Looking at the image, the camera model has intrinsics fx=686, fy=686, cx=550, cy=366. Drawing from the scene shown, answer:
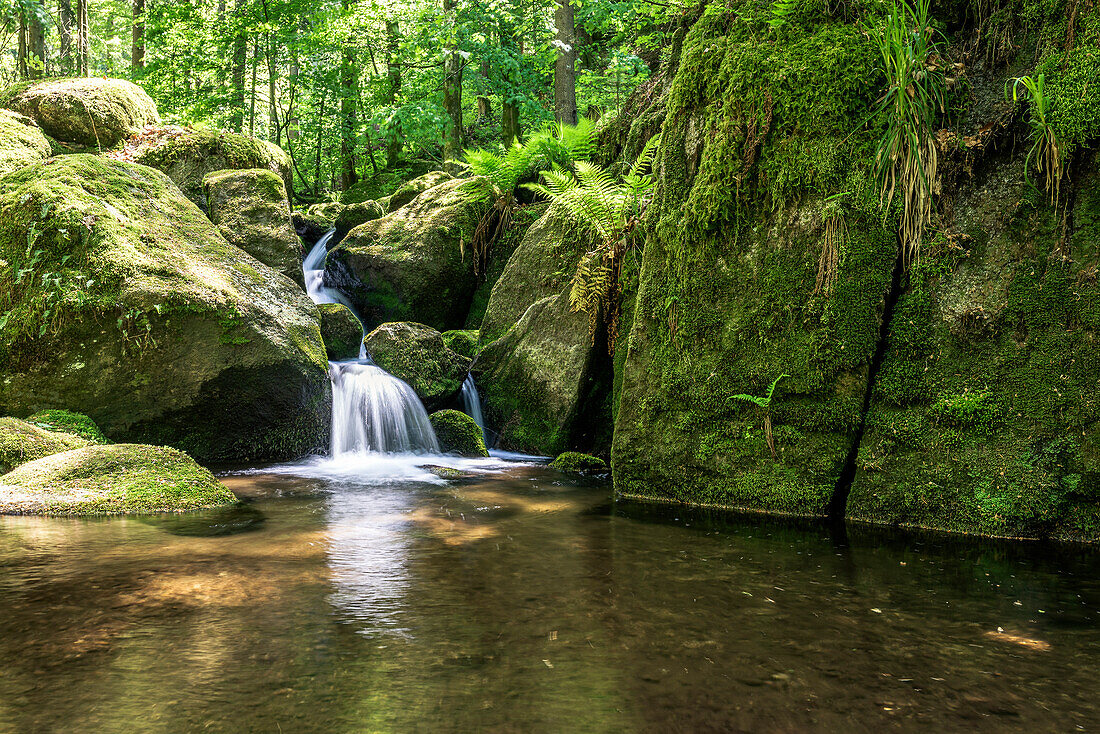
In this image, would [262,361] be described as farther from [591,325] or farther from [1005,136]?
[1005,136]

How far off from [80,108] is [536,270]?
29.0 feet

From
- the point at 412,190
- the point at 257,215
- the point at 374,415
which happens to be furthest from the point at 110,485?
the point at 412,190

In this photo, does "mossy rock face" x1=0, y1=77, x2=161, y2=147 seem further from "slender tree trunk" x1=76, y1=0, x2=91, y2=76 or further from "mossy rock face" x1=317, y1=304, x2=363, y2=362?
"mossy rock face" x1=317, y1=304, x2=363, y2=362

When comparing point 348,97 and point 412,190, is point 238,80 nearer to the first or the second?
point 348,97

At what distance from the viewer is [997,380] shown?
4332 millimetres

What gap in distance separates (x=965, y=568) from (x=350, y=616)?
3.17 metres

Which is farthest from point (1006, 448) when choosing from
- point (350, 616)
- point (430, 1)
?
point (430, 1)

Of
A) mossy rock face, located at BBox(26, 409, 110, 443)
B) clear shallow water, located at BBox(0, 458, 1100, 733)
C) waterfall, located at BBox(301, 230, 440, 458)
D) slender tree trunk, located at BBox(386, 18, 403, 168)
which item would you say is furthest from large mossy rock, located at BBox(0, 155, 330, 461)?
slender tree trunk, located at BBox(386, 18, 403, 168)

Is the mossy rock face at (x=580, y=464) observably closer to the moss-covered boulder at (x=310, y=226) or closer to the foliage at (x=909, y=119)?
the foliage at (x=909, y=119)

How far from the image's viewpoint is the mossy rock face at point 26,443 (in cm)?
537

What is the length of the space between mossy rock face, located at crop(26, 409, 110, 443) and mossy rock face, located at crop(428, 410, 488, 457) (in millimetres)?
3433

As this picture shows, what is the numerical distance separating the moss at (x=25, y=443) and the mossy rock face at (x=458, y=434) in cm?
367

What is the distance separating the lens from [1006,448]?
4242 millimetres

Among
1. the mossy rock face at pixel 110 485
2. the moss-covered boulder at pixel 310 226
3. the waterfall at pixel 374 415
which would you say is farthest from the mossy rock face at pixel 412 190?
the mossy rock face at pixel 110 485
